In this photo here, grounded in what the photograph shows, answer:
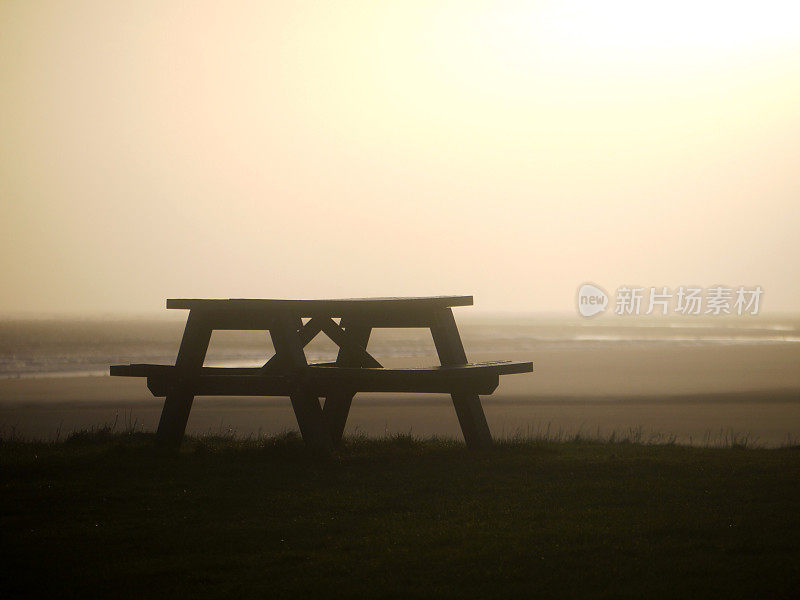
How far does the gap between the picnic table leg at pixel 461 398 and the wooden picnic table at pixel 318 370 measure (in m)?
0.01

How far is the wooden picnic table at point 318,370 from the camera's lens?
375 inches

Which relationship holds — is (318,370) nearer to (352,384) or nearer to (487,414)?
(352,384)

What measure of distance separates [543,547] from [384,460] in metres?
3.56

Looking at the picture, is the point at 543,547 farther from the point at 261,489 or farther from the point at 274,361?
the point at 274,361

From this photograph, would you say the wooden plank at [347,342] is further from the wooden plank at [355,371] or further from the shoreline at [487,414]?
the shoreline at [487,414]

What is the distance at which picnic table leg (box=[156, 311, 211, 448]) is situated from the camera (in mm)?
10008

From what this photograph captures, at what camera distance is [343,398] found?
10.4 m

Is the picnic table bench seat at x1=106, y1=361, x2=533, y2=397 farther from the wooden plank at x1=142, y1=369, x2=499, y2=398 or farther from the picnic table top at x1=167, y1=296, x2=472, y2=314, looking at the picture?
the picnic table top at x1=167, y1=296, x2=472, y2=314

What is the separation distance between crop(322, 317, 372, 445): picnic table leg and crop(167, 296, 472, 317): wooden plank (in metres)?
0.38

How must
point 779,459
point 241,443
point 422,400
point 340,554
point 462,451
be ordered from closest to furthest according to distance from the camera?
1. point 340,554
2. point 779,459
3. point 462,451
4. point 241,443
5. point 422,400

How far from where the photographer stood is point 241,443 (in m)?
10.6

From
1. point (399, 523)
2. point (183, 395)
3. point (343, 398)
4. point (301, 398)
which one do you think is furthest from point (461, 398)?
point (399, 523)

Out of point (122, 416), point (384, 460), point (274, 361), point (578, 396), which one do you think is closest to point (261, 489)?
point (384, 460)

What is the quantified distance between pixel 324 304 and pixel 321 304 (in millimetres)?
38
